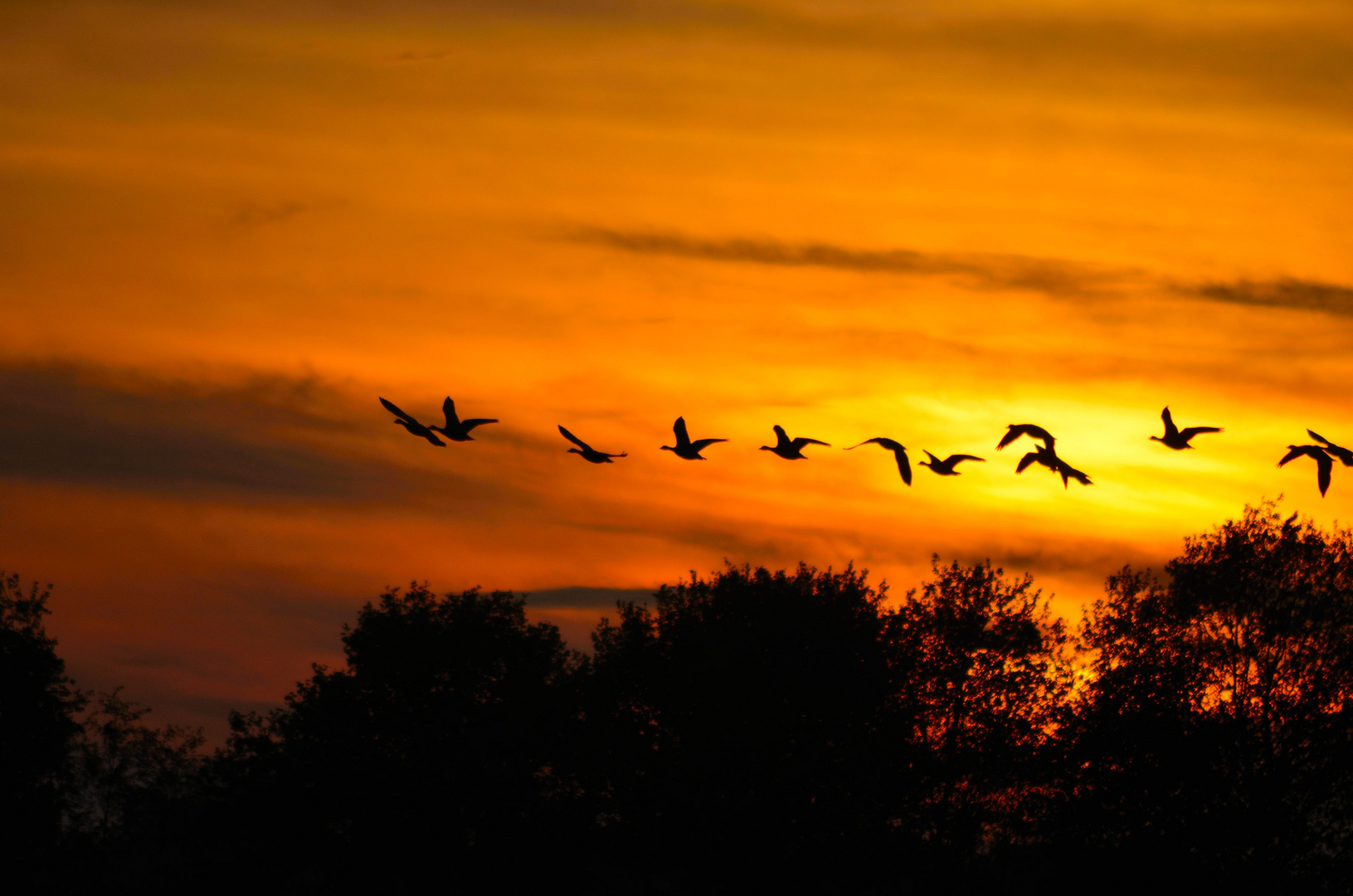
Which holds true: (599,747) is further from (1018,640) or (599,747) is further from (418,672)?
(1018,640)

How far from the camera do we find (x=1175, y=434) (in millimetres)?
24297

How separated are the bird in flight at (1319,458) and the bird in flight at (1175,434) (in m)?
1.88

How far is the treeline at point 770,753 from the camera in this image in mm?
41125

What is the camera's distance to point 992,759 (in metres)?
49.7

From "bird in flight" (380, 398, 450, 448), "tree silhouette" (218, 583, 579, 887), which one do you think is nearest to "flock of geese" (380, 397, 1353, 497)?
"bird in flight" (380, 398, 450, 448)

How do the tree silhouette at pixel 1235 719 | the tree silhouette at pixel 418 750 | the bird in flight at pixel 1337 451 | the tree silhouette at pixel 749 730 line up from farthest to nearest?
the tree silhouette at pixel 418 750
the tree silhouette at pixel 749 730
the tree silhouette at pixel 1235 719
the bird in flight at pixel 1337 451

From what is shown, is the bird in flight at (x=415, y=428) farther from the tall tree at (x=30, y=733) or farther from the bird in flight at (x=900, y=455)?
the tall tree at (x=30, y=733)

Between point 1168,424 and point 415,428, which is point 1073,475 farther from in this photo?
point 415,428

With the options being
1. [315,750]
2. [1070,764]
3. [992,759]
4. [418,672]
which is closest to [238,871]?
[315,750]

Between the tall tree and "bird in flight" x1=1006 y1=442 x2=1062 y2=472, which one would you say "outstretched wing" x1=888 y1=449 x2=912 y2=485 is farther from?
the tall tree

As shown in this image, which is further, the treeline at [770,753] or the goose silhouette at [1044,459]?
the treeline at [770,753]

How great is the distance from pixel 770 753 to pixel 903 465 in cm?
2920

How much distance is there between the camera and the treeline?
41125 mm

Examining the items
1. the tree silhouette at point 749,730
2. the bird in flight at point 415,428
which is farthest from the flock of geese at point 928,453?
the tree silhouette at point 749,730
